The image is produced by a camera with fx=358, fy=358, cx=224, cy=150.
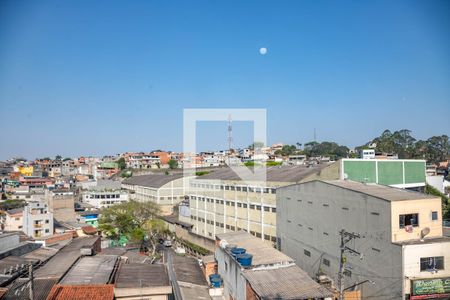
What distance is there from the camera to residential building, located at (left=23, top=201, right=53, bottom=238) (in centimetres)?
2914

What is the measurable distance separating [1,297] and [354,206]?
42.5 ft

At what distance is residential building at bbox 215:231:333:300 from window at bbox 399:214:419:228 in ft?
11.7

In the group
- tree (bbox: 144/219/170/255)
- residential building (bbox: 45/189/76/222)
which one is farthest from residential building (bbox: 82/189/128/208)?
tree (bbox: 144/219/170/255)

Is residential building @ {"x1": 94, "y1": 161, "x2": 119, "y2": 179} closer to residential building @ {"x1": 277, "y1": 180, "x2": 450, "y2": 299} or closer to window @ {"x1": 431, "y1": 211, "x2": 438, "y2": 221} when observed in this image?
residential building @ {"x1": 277, "y1": 180, "x2": 450, "y2": 299}

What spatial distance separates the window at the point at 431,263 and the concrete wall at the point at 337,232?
0.84m

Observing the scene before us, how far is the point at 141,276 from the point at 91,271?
2.23m

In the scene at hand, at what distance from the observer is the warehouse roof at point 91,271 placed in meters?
13.1

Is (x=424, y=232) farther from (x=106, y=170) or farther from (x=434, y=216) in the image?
(x=106, y=170)

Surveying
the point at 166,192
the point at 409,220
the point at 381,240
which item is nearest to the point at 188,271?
the point at 381,240

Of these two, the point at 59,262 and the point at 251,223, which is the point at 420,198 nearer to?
the point at 251,223

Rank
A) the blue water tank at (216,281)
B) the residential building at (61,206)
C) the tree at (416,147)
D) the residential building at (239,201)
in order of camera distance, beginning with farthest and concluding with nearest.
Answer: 1. the tree at (416,147)
2. the residential building at (61,206)
3. the residential building at (239,201)
4. the blue water tank at (216,281)

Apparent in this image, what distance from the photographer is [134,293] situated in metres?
12.2

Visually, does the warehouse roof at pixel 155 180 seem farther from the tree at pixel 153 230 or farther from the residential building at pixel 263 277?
the residential building at pixel 263 277

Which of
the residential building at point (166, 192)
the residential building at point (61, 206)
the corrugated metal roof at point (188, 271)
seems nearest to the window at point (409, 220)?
the corrugated metal roof at point (188, 271)
